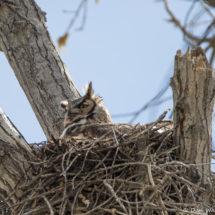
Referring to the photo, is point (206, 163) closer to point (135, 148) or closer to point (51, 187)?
point (135, 148)

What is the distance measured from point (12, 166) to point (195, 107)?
1.41 metres

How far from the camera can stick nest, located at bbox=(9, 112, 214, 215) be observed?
214 cm

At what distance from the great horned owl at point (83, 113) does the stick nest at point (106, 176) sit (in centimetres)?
75

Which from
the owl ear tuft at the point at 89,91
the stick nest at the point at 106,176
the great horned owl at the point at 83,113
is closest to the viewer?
the stick nest at the point at 106,176

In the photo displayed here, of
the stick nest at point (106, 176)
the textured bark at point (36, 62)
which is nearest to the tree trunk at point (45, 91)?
the textured bark at point (36, 62)

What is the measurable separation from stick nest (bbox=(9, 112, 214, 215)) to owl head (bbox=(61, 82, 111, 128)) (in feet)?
2.76

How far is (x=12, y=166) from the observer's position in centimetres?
242

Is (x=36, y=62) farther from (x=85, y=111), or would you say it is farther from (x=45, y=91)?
(x=85, y=111)

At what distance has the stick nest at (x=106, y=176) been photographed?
7.02 feet

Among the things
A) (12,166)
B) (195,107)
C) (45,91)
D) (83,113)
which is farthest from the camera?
(83,113)

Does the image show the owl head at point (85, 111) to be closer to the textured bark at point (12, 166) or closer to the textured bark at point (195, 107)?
the textured bark at point (12, 166)

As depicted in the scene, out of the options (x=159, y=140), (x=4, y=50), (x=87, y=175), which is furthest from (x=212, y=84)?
(x=4, y=50)

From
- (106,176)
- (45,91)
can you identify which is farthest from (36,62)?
(106,176)

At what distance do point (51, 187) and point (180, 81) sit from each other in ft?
3.95
